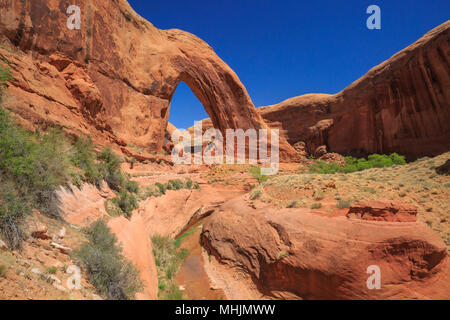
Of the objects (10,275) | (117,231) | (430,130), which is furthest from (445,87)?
(10,275)

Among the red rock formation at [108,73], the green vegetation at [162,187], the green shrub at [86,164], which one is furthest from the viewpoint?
the green vegetation at [162,187]

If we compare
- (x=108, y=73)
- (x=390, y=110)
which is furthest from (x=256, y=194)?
(x=390, y=110)

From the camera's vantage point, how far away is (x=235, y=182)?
48.8ft

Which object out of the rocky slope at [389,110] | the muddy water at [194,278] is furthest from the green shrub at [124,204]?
the rocky slope at [389,110]

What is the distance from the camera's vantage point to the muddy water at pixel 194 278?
605 cm

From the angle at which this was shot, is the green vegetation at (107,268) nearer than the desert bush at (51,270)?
No

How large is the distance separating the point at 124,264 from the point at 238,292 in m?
3.72

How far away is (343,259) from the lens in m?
5.10

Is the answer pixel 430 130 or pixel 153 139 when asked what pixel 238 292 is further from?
pixel 430 130

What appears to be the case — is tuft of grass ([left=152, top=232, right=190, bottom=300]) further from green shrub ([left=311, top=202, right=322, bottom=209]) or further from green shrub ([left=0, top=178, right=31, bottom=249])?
green shrub ([left=311, top=202, right=322, bottom=209])

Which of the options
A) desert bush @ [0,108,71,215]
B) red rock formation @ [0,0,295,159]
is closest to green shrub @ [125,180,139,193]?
red rock formation @ [0,0,295,159]

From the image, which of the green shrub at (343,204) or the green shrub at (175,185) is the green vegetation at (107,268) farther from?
the green shrub at (175,185)

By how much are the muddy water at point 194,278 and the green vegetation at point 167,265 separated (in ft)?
0.80
